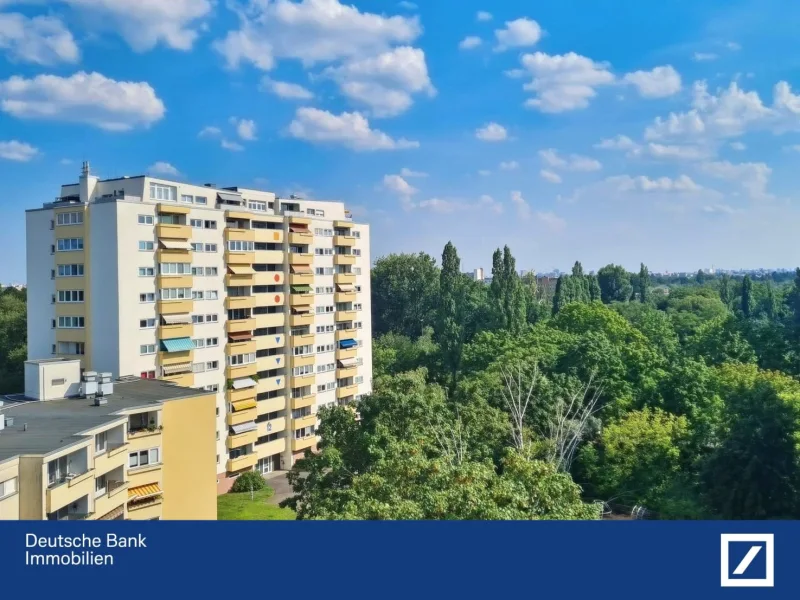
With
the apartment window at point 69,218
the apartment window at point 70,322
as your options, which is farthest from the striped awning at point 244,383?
the apartment window at point 69,218

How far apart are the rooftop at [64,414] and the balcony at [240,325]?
5.17 metres

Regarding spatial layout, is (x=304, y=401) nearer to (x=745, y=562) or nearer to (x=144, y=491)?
(x=144, y=491)

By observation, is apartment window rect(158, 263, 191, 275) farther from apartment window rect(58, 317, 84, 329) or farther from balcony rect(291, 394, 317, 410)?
balcony rect(291, 394, 317, 410)

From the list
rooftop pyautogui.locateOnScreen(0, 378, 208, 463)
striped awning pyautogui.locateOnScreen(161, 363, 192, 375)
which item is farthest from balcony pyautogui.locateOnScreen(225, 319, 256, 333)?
rooftop pyautogui.locateOnScreen(0, 378, 208, 463)

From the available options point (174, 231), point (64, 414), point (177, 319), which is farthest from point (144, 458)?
point (174, 231)

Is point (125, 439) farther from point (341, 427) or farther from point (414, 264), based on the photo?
point (414, 264)

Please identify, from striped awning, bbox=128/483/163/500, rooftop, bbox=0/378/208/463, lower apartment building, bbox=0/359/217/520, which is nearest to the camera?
lower apartment building, bbox=0/359/217/520

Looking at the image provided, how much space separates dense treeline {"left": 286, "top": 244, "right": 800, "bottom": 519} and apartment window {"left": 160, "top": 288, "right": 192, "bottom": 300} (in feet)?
23.6

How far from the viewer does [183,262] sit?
1914 cm

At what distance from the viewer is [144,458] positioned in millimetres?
12711

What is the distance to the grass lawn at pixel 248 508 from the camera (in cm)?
1775

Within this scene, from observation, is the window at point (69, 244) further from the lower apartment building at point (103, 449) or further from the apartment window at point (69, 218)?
the lower apartment building at point (103, 449)

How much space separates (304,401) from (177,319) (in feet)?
20.8

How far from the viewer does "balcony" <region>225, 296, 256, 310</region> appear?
20797 mm
